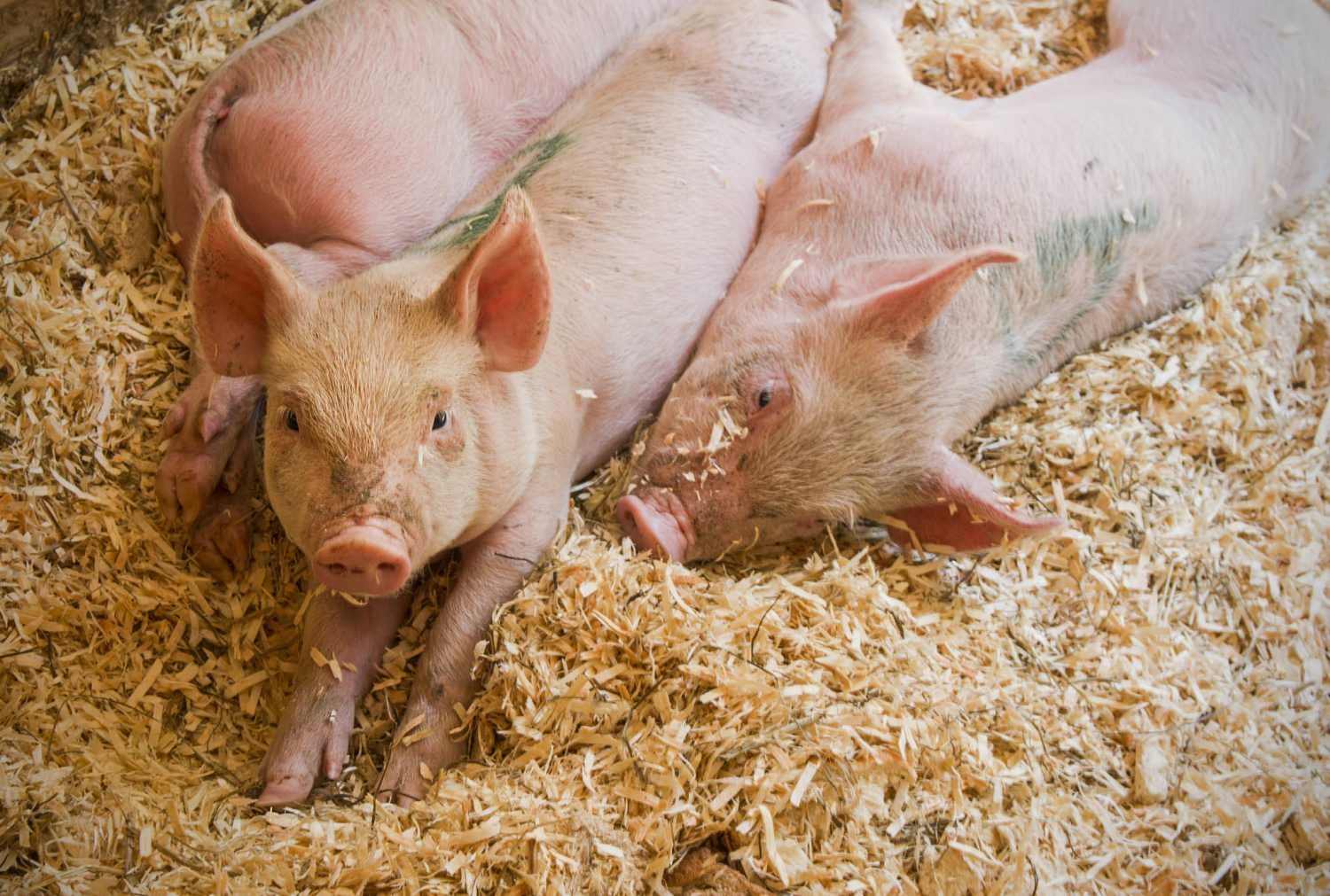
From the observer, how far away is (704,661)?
276cm

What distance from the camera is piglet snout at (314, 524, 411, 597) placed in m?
2.28

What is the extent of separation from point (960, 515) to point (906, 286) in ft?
2.29

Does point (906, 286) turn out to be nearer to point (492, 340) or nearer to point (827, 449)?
point (827, 449)

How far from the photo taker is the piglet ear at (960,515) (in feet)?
10.1

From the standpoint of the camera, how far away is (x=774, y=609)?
2959 millimetres

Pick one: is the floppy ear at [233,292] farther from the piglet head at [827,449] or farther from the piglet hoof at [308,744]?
the piglet head at [827,449]

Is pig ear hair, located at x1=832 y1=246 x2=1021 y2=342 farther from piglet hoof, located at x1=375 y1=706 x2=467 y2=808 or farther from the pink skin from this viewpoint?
piglet hoof, located at x1=375 y1=706 x2=467 y2=808

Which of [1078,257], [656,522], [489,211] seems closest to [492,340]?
[489,211]

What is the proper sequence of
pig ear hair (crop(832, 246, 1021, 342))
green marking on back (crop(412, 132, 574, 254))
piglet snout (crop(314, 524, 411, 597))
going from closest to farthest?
piglet snout (crop(314, 524, 411, 597)) < pig ear hair (crop(832, 246, 1021, 342)) < green marking on back (crop(412, 132, 574, 254))

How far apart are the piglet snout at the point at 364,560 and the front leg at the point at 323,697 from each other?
0.61 m

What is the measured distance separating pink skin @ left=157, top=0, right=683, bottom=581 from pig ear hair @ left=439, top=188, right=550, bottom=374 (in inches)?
27.2

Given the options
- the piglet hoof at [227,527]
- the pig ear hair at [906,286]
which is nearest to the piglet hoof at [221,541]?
the piglet hoof at [227,527]

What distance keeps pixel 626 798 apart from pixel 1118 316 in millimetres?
2458

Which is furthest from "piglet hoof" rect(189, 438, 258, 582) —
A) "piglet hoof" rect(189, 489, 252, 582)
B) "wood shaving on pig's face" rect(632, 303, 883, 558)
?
"wood shaving on pig's face" rect(632, 303, 883, 558)
